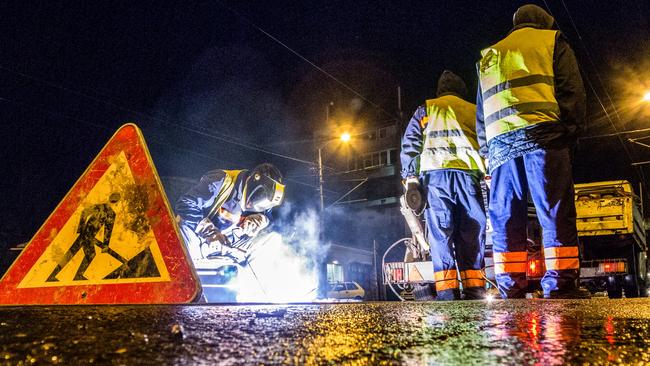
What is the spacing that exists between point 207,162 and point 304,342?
72.9 ft

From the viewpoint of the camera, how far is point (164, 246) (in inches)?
110

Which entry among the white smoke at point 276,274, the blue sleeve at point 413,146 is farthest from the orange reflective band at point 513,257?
the white smoke at point 276,274

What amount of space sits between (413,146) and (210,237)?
4.12m

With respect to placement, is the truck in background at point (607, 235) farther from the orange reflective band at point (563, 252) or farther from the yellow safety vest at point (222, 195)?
the orange reflective band at point (563, 252)

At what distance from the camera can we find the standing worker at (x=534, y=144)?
136 inches

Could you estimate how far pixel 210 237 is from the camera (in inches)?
306

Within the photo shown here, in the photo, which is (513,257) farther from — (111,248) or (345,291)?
(345,291)

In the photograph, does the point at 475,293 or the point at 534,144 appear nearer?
the point at 534,144

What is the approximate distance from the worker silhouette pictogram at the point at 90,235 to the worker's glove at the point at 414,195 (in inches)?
126

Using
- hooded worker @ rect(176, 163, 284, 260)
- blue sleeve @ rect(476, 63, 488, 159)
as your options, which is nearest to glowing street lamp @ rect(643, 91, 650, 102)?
hooded worker @ rect(176, 163, 284, 260)

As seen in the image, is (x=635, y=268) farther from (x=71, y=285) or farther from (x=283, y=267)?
(x=71, y=285)

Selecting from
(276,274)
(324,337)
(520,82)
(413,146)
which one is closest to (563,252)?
(520,82)

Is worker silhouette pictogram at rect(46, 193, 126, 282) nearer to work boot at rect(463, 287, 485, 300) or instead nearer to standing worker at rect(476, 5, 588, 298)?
standing worker at rect(476, 5, 588, 298)

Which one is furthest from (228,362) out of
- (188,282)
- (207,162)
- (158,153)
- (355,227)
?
(355,227)
